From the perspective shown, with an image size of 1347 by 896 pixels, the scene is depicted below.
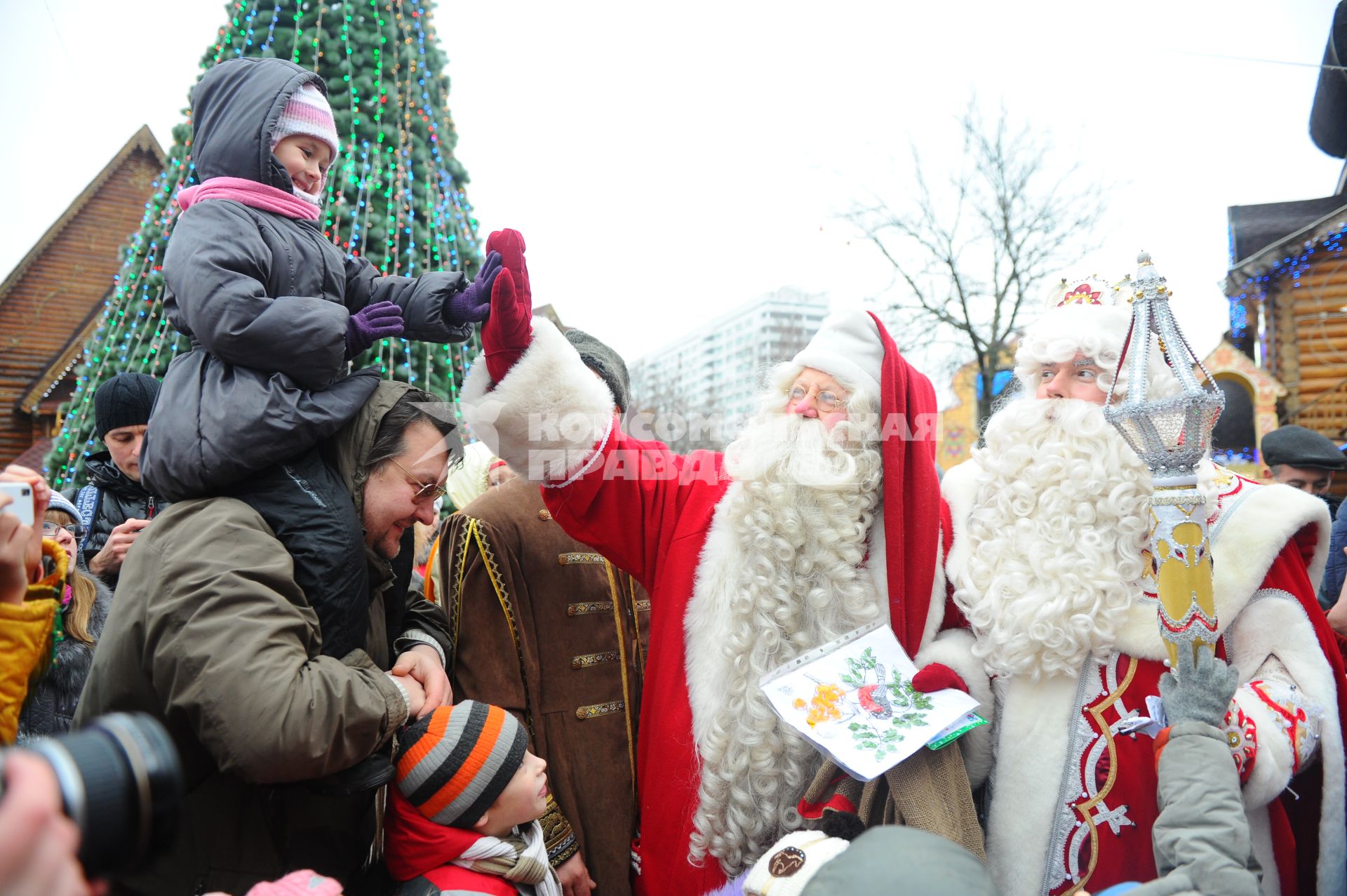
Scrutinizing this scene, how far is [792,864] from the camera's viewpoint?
1.62 metres

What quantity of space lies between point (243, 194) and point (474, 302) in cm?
59

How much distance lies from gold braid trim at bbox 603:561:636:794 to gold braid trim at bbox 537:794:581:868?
0.28m

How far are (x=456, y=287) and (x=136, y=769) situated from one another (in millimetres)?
1596

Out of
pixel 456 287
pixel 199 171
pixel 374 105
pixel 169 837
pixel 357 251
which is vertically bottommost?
pixel 169 837

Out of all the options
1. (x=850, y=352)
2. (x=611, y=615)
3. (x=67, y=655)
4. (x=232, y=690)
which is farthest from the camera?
(x=611, y=615)

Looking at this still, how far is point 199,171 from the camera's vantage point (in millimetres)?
1960

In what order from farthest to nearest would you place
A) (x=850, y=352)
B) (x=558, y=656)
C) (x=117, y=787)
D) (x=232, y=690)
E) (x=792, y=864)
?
(x=558, y=656), (x=850, y=352), (x=792, y=864), (x=232, y=690), (x=117, y=787)

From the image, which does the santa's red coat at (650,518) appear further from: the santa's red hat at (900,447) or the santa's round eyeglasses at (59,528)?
the santa's round eyeglasses at (59,528)

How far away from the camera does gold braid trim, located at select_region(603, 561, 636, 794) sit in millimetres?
2604

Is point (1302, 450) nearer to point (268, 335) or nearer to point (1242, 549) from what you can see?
point (1242, 549)

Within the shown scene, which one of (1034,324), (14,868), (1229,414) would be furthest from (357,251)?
(1229,414)

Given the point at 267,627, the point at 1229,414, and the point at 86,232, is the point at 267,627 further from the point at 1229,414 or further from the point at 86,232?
the point at 1229,414

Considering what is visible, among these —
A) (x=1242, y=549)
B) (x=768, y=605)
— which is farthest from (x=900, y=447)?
(x=1242, y=549)

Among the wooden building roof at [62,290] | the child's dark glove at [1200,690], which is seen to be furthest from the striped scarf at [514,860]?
the wooden building roof at [62,290]
